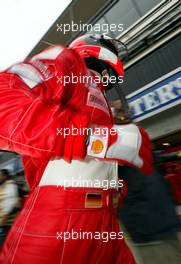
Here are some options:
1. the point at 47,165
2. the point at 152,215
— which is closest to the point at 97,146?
the point at 47,165

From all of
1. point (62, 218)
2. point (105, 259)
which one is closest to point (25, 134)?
point (62, 218)

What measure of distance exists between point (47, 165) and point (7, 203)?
2.68 metres

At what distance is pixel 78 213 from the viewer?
4.33 feet

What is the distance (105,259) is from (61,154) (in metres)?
0.53

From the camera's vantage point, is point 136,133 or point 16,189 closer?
point 136,133

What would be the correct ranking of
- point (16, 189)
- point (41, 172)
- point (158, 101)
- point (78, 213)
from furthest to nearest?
point (158, 101), point (16, 189), point (41, 172), point (78, 213)

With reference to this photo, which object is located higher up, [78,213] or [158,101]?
[158,101]

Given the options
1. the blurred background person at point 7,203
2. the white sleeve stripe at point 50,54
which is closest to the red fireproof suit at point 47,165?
the white sleeve stripe at point 50,54

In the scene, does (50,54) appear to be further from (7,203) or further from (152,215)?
(7,203)

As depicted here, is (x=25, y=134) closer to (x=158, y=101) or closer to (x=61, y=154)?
(x=61, y=154)

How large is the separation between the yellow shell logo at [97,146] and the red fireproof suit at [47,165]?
0.18ft

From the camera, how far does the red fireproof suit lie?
123 centimetres

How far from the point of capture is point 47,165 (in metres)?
1.42

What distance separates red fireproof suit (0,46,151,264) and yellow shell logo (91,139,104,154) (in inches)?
Answer: 2.2
